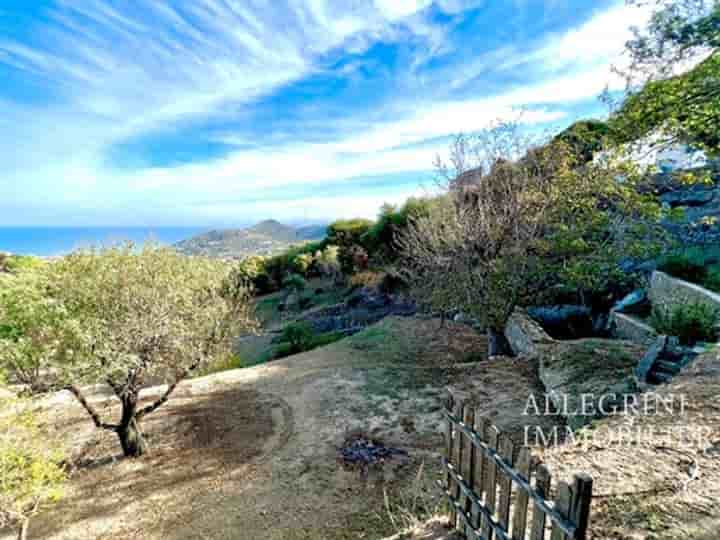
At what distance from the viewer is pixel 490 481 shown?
2.85 m

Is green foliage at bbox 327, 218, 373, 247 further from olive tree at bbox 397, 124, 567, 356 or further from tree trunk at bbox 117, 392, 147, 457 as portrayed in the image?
tree trunk at bbox 117, 392, 147, 457

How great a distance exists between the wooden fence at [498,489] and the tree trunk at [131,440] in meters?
5.84

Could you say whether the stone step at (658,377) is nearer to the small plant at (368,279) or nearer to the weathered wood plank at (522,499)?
the weathered wood plank at (522,499)

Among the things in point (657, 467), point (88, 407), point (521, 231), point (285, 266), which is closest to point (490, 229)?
point (521, 231)

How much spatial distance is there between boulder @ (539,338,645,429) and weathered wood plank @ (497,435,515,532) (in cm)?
287

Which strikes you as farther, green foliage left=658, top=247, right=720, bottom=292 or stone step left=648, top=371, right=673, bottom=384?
green foliage left=658, top=247, right=720, bottom=292

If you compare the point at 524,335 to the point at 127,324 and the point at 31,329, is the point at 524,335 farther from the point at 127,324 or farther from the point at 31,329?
the point at 31,329

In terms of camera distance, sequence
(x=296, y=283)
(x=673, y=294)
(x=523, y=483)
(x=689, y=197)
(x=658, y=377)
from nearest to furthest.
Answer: (x=523, y=483) < (x=658, y=377) < (x=673, y=294) < (x=689, y=197) < (x=296, y=283)

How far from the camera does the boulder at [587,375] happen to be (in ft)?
17.5

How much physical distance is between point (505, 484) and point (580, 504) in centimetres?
72

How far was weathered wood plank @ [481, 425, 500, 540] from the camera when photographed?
2.77 metres

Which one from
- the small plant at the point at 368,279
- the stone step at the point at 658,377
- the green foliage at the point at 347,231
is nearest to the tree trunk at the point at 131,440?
the stone step at the point at 658,377

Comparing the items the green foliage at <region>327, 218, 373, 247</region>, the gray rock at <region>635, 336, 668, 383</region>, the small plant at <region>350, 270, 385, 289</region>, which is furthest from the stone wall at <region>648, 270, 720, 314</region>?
the green foliage at <region>327, 218, 373, 247</region>

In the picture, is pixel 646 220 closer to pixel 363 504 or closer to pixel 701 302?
pixel 701 302
